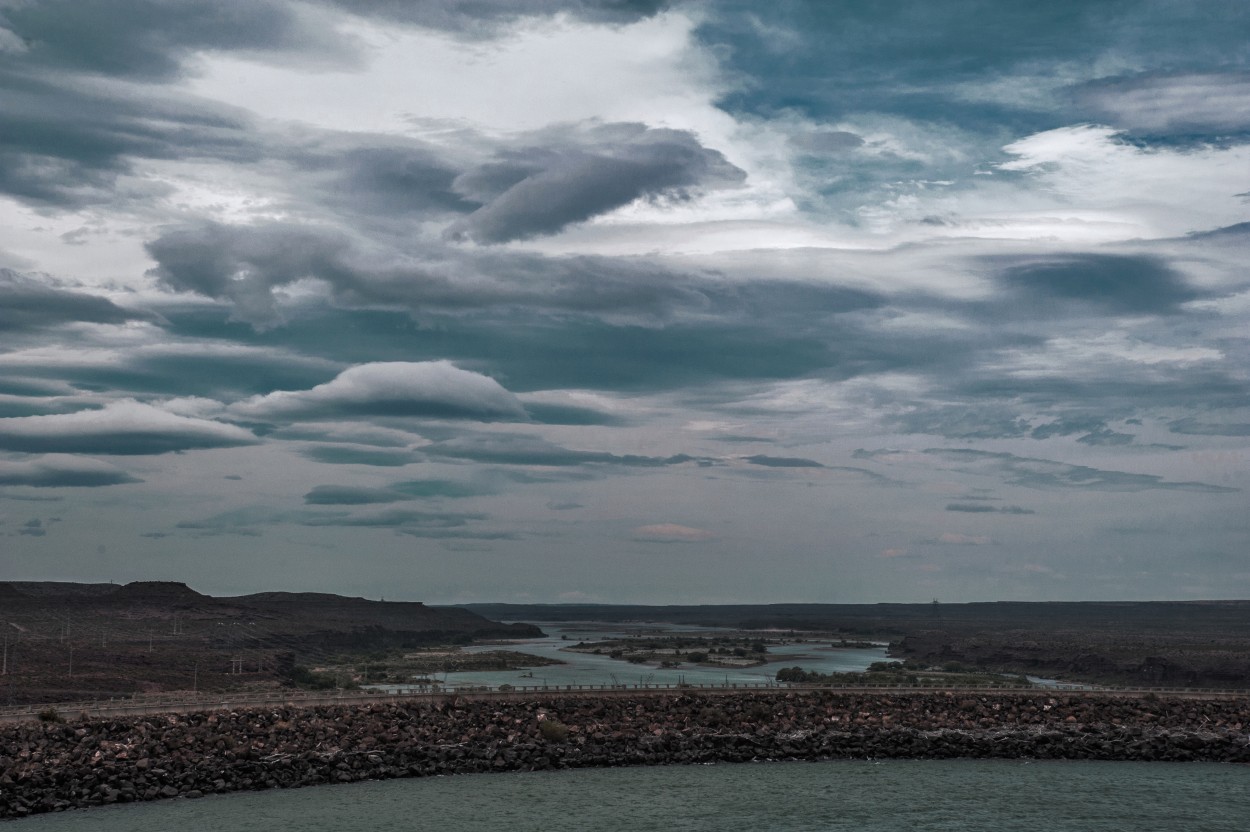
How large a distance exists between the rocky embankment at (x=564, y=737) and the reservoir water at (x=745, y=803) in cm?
264

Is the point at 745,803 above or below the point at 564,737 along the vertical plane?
below

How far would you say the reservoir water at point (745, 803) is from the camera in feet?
193

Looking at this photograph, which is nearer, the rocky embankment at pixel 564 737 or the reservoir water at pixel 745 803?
the reservoir water at pixel 745 803

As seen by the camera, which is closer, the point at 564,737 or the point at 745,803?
the point at 745,803

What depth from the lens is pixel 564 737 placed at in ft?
265

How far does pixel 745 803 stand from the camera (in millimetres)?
64625

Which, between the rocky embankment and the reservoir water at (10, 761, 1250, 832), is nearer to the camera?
the reservoir water at (10, 761, 1250, 832)

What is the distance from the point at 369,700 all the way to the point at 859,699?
38.9 metres

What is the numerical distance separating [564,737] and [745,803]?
64.0ft

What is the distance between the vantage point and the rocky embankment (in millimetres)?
67688

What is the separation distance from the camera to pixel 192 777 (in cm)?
6762

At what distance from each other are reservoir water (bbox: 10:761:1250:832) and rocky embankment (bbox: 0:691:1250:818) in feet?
8.66

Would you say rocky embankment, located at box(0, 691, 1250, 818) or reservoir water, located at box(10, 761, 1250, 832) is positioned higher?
rocky embankment, located at box(0, 691, 1250, 818)

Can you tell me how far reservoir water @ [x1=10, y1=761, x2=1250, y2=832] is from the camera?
59.0m
